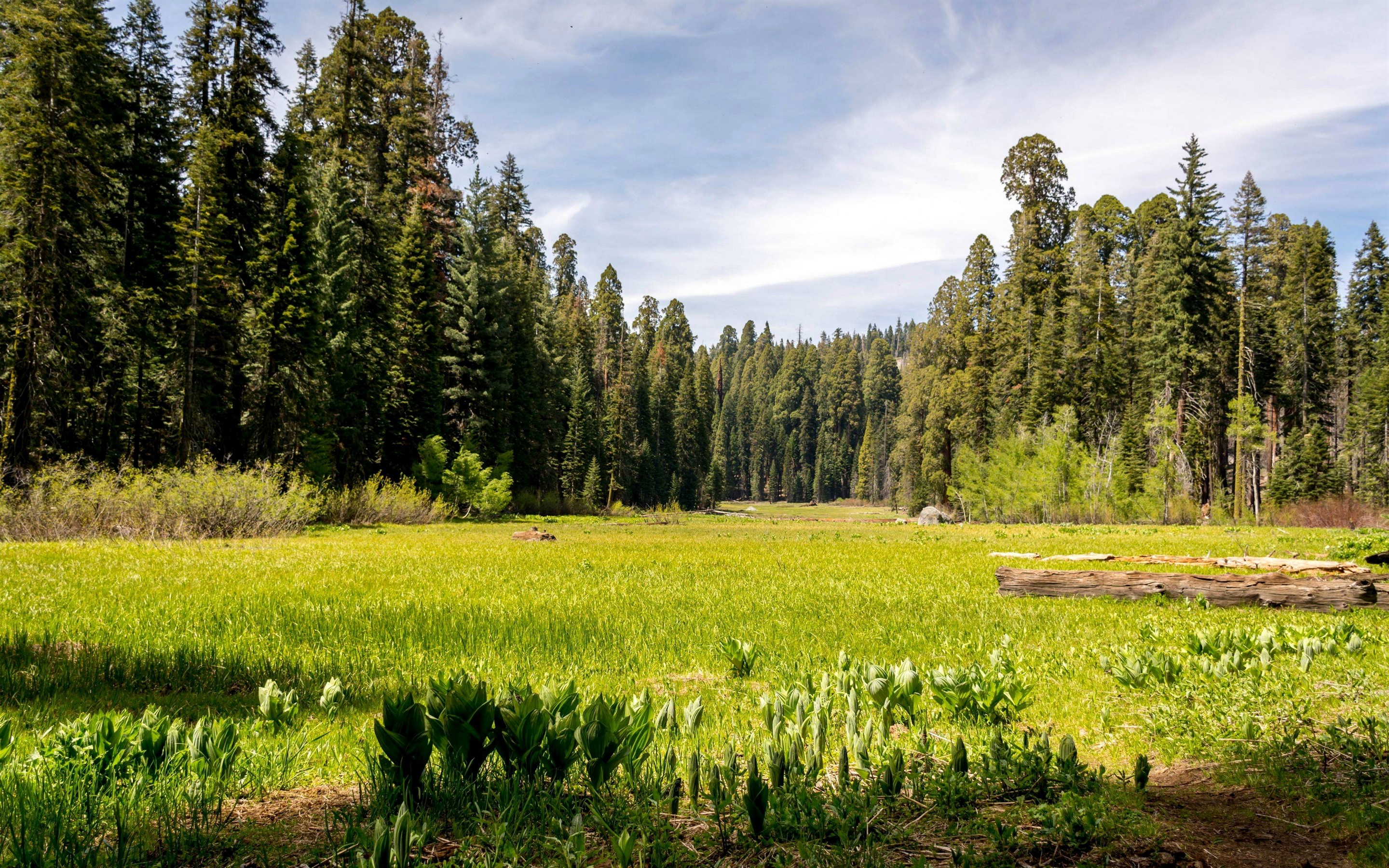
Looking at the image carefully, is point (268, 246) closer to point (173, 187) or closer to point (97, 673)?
point (173, 187)

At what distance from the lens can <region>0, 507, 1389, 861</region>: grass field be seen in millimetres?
4031

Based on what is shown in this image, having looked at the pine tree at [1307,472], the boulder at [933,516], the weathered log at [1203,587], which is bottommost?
the boulder at [933,516]

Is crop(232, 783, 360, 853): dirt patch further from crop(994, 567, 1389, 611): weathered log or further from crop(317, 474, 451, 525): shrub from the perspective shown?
crop(317, 474, 451, 525): shrub

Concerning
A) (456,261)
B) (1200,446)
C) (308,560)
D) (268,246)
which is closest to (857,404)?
(1200,446)

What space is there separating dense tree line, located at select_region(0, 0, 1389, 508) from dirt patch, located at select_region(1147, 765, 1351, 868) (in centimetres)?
2361

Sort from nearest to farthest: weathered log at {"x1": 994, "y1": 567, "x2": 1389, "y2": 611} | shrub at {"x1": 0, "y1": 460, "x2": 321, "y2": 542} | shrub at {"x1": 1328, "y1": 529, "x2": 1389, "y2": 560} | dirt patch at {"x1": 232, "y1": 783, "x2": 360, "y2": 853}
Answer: dirt patch at {"x1": 232, "y1": 783, "x2": 360, "y2": 853}
weathered log at {"x1": 994, "y1": 567, "x2": 1389, "y2": 611}
shrub at {"x1": 1328, "y1": 529, "x2": 1389, "y2": 560}
shrub at {"x1": 0, "y1": 460, "x2": 321, "y2": 542}

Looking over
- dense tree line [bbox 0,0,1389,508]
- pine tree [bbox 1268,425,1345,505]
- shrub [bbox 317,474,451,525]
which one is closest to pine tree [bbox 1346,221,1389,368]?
dense tree line [bbox 0,0,1389,508]

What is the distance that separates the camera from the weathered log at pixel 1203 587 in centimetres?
795

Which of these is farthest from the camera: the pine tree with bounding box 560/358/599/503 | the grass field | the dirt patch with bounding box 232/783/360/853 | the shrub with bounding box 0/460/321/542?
the pine tree with bounding box 560/358/599/503

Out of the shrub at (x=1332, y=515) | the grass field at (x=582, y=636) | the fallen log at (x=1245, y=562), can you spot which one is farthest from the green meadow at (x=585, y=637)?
the shrub at (x=1332, y=515)

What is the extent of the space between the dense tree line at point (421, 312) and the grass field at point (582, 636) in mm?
11938

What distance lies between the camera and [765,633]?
6.68 meters

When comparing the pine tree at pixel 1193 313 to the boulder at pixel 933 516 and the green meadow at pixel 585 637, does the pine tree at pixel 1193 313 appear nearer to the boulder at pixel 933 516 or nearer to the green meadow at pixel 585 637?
the boulder at pixel 933 516

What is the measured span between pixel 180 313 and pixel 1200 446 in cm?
4801
